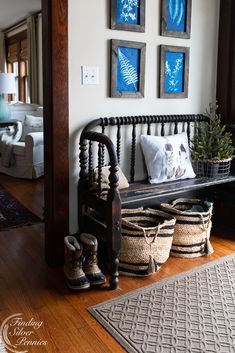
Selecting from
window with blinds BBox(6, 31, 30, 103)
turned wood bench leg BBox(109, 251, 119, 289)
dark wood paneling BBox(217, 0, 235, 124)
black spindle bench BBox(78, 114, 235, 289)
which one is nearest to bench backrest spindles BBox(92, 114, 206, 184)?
black spindle bench BBox(78, 114, 235, 289)

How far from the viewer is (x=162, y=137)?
8.46 ft

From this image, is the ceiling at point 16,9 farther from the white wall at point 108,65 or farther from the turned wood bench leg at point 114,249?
the turned wood bench leg at point 114,249

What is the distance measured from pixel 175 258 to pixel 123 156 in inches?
30.4

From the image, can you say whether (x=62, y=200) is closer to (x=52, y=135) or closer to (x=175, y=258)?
(x=52, y=135)

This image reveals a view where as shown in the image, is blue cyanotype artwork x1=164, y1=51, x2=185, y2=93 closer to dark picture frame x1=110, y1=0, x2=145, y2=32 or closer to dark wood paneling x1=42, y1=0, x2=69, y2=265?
dark picture frame x1=110, y1=0, x2=145, y2=32

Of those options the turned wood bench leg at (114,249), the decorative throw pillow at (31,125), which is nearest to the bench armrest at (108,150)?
the turned wood bench leg at (114,249)

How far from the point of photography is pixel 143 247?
85.4 inches

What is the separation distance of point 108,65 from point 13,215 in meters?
1.62

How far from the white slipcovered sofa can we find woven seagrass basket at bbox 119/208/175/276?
8.59 feet

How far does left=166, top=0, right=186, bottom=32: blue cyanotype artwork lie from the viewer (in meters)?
2.61

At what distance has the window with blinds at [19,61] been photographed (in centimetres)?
743

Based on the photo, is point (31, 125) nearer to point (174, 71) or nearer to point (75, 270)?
point (174, 71)

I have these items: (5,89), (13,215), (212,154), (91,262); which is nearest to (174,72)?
(212,154)

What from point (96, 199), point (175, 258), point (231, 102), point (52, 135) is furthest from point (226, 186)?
point (52, 135)
